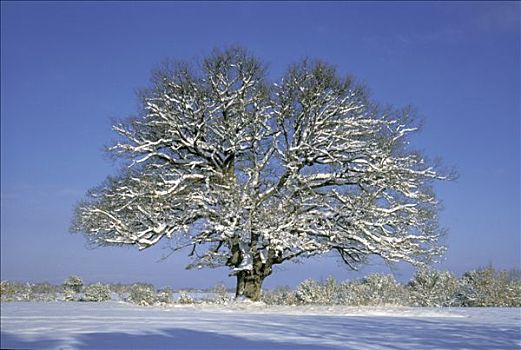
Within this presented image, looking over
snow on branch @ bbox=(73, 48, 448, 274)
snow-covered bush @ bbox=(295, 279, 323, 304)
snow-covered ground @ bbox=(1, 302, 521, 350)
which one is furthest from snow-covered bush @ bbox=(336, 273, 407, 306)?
snow-covered ground @ bbox=(1, 302, 521, 350)

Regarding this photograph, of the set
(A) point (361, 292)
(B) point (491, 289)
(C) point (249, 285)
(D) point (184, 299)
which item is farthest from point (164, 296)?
(A) point (361, 292)

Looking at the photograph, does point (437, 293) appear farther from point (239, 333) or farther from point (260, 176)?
point (239, 333)

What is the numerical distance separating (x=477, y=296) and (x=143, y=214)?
12.0m

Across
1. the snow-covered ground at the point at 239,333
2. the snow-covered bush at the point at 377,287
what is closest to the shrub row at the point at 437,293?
the snow-covered bush at the point at 377,287

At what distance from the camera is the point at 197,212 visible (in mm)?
14531

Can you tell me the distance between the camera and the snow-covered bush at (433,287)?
22359 millimetres

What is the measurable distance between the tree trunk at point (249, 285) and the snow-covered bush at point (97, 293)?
3.59 metres

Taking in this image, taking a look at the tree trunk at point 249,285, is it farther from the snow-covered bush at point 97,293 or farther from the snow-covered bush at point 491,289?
the snow-covered bush at point 491,289

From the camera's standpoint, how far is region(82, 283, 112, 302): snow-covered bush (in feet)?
46.1

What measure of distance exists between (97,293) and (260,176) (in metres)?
5.54

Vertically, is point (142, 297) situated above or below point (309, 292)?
below

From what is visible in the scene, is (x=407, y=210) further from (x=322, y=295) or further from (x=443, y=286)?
(x=443, y=286)

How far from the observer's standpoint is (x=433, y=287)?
78.6 feet

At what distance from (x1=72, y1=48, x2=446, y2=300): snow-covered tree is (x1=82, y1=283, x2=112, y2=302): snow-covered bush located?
Answer: 1.29 meters
